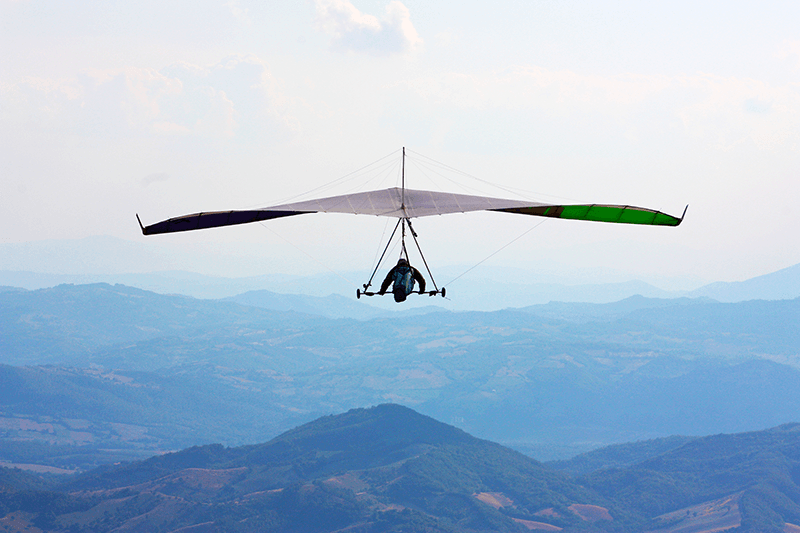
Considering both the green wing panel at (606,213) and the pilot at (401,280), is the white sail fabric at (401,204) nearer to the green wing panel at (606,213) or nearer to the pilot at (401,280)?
the green wing panel at (606,213)

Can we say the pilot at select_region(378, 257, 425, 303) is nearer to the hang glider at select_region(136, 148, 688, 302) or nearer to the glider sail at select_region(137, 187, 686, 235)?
the hang glider at select_region(136, 148, 688, 302)

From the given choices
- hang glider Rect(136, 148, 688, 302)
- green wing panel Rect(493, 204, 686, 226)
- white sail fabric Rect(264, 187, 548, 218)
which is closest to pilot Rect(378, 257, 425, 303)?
hang glider Rect(136, 148, 688, 302)

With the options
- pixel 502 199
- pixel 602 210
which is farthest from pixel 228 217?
pixel 602 210

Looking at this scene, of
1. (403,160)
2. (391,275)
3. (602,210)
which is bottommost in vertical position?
(391,275)

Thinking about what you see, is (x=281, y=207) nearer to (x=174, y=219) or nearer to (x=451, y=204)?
(x=174, y=219)

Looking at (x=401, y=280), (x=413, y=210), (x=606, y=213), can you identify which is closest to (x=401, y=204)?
(x=413, y=210)

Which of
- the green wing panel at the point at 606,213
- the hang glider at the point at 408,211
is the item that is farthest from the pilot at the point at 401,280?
the green wing panel at the point at 606,213

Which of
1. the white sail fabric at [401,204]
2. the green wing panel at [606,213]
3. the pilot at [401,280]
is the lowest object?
the pilot at [401,280]
